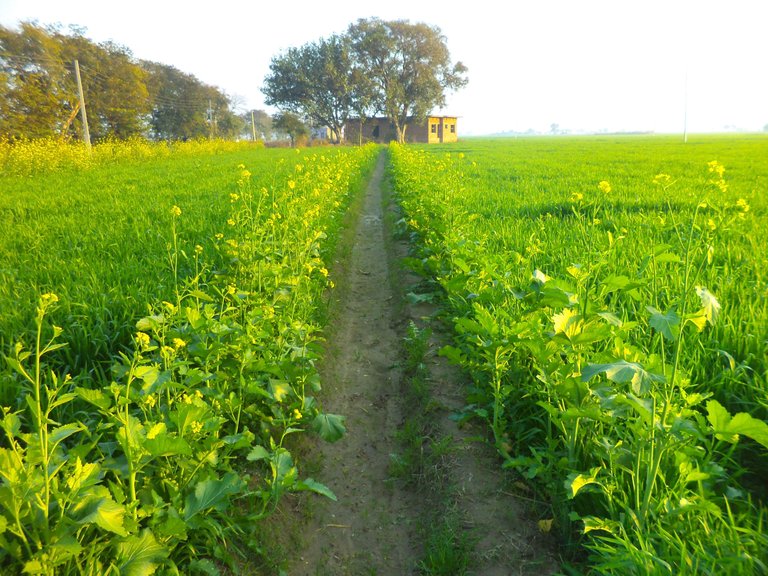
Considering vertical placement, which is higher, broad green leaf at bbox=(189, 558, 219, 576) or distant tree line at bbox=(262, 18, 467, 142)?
distant tree line at bbox=(262, 18, 467, 142)

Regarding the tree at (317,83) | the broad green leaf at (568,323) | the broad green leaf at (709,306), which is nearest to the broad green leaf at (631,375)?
the broad green leaf at (709,306)

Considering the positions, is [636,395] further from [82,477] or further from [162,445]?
[82,477]

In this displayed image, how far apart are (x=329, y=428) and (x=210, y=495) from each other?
2.69 feet

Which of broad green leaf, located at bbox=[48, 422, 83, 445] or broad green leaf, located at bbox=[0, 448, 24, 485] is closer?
broad green leaf, located at bbox=[0, 448, 24, 485]

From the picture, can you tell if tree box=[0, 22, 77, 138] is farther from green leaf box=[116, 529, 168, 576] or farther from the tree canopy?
green leaf box=[116, 529, 168, 576]

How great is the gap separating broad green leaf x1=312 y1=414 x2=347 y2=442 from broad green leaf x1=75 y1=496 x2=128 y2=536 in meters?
1.18

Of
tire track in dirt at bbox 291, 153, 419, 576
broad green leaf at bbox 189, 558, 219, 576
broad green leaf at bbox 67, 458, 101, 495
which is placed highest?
broad green leaf at bbox 67, 458, 101, 495

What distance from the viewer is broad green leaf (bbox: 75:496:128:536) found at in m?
1.50

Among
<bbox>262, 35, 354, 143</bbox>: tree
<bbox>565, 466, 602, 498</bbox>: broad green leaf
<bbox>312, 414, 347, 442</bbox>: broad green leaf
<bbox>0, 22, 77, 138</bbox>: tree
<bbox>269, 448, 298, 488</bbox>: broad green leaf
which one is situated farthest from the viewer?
<bbox>262, 35, 354, 143</bbox>: tree

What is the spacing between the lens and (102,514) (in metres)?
1.53

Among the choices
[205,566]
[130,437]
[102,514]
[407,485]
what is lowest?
[407,485]

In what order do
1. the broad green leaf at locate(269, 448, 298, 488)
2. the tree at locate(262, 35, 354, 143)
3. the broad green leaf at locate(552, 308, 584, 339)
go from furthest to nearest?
1. the tree at locate(262, 35, 354, 143)
2. the broad green leaf at locate(269, 448, 298, 488)
3. the broad green leaf at locate(552, 308, 584, 339)

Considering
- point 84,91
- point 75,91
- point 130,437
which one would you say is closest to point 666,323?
point 130,437

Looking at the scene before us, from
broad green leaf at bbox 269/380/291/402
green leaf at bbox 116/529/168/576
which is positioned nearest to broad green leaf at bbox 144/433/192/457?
green leaf at bbox 116/529/168/576
